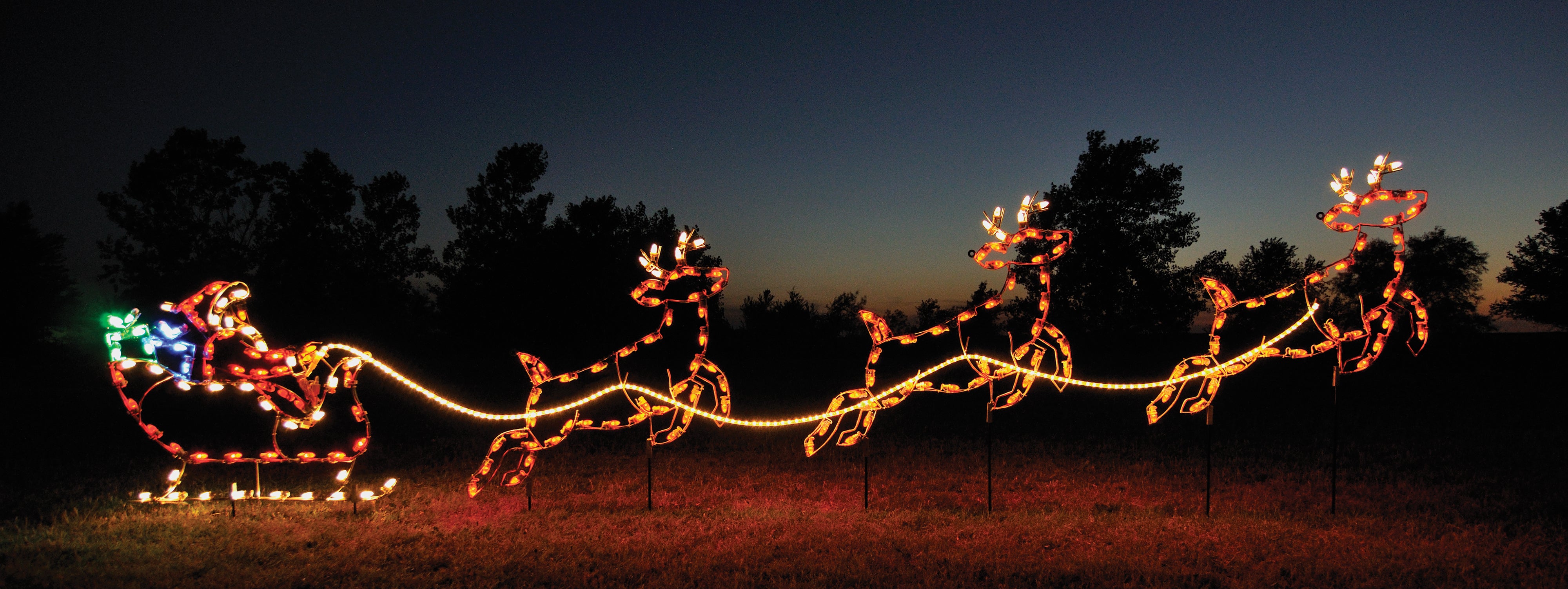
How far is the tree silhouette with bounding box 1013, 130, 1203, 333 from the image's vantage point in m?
17.9

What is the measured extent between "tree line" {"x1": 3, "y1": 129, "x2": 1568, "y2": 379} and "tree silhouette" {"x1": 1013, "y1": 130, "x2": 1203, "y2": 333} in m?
0.04

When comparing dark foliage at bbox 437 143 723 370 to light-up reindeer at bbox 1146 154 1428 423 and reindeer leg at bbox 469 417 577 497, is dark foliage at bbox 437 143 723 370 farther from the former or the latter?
light-up reindeer at bbox 1146 154 1428 423

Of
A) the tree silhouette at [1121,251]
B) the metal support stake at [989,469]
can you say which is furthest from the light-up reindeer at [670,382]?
the tree silhouette at [1121,251]

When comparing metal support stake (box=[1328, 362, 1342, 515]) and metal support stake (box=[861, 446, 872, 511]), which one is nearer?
metal support stake (box=[1328, 362, 1342, 515])

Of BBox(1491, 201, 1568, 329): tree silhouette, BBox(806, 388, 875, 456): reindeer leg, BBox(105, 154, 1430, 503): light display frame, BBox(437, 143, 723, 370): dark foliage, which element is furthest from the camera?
BBox(1491, 201, 1568, 329): tree silhouette

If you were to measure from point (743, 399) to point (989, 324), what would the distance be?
6703mm

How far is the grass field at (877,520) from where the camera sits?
16.6 ft

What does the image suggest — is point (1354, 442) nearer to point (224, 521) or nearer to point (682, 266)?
point (682, 266)

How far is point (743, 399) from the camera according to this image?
54.1ft

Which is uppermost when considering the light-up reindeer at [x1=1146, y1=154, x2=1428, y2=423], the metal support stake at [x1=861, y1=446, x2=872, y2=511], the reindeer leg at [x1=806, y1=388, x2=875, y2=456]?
the light-up reindeer at [x1=1146, y1=154, x2=1428, y2=423]

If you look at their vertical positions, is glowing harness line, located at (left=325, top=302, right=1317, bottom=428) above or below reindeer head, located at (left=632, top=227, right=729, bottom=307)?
below

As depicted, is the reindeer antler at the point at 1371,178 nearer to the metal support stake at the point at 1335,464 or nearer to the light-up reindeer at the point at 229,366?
the metal support stake at the point at 1335,464

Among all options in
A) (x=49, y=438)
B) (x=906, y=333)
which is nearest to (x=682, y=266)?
(x=906, y=333)

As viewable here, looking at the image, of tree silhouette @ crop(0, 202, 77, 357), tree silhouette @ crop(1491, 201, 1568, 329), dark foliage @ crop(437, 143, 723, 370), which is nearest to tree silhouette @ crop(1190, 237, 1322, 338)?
tree silhouette @ crop(1491, 201, 1568, 329)
